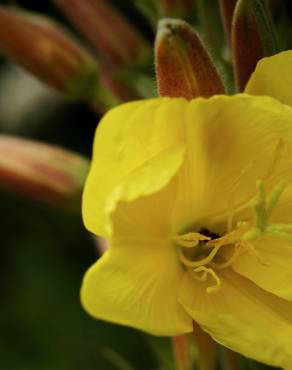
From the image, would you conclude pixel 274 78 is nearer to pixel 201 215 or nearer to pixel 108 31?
pixel 201 215

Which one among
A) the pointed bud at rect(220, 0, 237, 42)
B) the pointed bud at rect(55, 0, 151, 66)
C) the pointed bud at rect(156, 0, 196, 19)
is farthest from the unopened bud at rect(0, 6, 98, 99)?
the pointed bud at rect(220, 0, 237, 42)

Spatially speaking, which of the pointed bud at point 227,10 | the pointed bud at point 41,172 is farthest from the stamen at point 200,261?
the pointed bud at point 41,172

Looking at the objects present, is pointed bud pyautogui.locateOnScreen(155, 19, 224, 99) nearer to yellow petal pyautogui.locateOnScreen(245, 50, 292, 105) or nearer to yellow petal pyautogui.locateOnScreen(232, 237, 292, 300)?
yellow petal pyautogui.locateOnScreen(245, 50, 292, 105)

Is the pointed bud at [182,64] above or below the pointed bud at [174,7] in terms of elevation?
above

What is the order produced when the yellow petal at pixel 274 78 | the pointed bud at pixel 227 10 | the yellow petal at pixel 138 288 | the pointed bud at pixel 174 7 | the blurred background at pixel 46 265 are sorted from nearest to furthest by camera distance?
1. the yellow petal at pixel 138 288
2. the yellow petal at pixel 274 78
3. the pointed bud at pixel 227 10
4. the pointed bud at pixel 174 7
5. the blurred background at pixel 46 265

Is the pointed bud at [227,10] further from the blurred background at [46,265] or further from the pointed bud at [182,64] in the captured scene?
the blurred background at [46,265]

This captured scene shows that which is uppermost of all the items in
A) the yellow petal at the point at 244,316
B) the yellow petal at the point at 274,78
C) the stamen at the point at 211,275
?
the yellow petal at the point at 274,78

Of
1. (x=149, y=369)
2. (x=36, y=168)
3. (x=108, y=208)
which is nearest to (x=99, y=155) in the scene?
(x=108, y=208)
